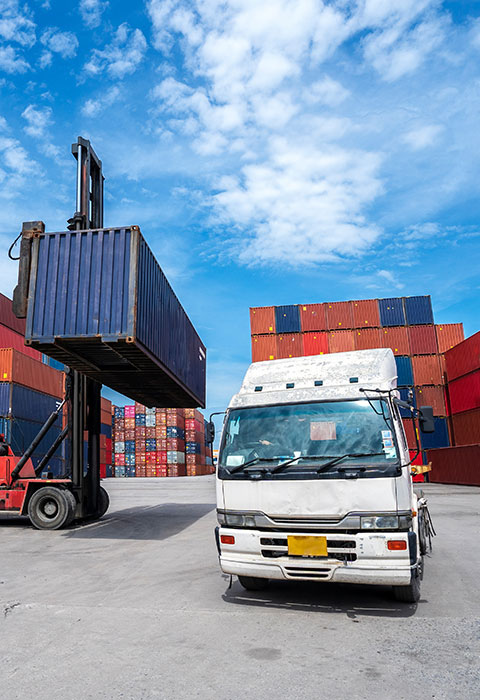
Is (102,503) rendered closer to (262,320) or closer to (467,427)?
(262,320)

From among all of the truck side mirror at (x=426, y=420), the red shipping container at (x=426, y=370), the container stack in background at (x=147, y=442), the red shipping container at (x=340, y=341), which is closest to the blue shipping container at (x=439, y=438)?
the red shipping container at (x=426, y=370)

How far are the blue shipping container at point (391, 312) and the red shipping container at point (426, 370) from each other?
2306 mm

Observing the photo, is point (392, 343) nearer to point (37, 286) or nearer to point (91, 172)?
point (91, 172)

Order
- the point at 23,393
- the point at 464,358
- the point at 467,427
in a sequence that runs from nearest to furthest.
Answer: the point at 23,393 → the point at 464,358 → the point at 467,427

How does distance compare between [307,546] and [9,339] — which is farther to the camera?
[9,339]

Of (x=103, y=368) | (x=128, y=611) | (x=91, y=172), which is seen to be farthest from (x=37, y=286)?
(x=128, y=611)

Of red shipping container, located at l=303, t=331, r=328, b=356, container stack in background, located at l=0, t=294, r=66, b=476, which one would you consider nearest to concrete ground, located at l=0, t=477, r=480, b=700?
container stack in background, located at l=0, t=294, r=66, b=476

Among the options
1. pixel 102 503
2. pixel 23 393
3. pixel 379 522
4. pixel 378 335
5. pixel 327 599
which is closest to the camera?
pixel 379 522

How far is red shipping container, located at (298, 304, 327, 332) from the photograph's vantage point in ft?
96.1

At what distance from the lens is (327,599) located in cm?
537

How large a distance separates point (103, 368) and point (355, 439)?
307 inches

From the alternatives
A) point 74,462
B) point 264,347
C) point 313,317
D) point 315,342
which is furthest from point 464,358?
point 74,462

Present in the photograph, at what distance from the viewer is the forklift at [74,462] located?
11.6 metres

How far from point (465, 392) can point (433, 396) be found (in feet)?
9.66
